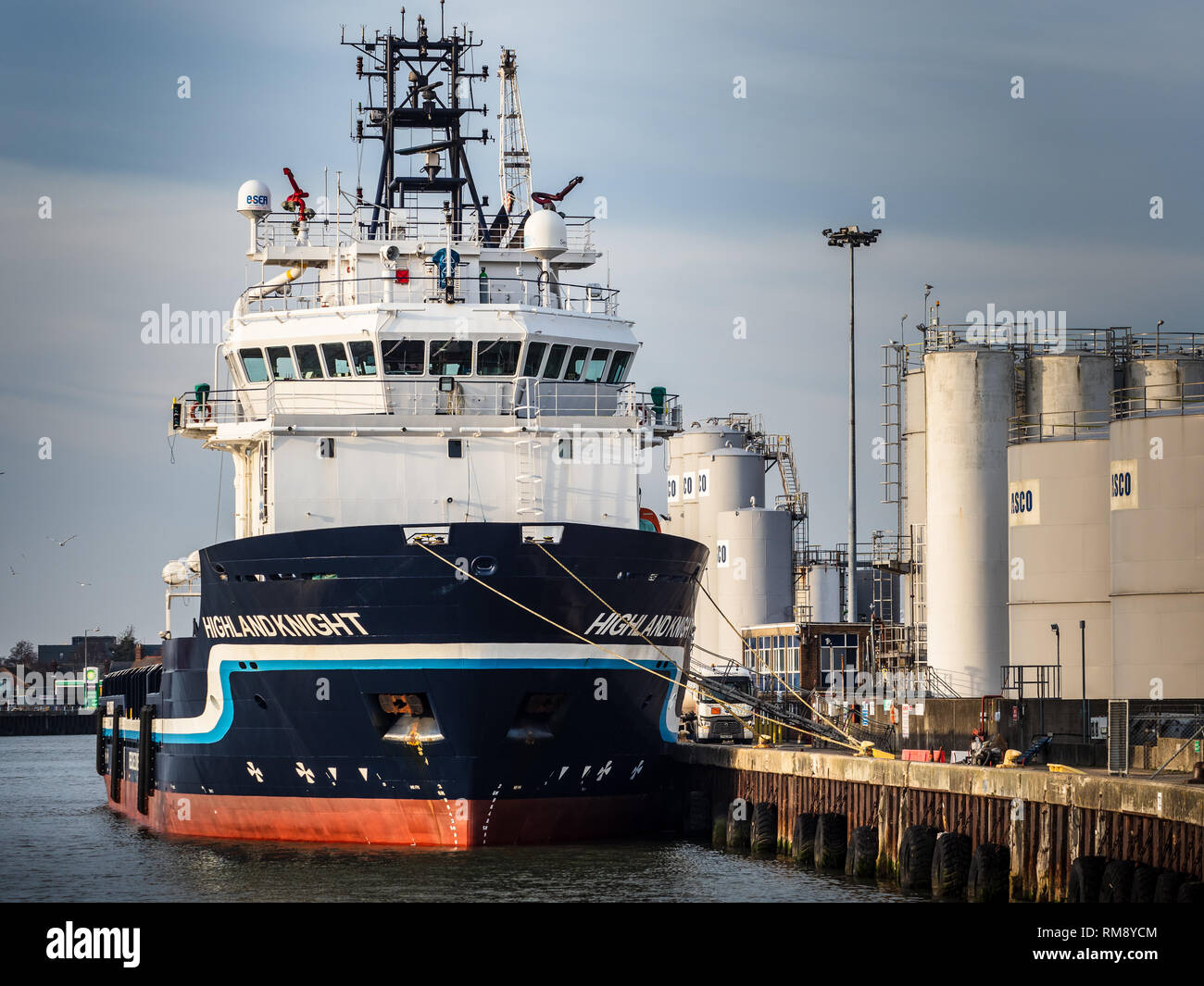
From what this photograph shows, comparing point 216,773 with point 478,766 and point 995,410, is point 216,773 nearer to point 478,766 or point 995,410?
point 478,766

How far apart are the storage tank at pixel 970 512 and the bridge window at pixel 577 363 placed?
56.0 feet

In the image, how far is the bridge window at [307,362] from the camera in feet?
112

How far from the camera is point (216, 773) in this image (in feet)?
107

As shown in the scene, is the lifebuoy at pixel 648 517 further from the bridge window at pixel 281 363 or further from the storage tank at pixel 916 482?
the storage tank at pixel 916 482

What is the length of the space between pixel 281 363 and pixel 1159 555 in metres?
18.6

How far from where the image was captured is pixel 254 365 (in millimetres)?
35219

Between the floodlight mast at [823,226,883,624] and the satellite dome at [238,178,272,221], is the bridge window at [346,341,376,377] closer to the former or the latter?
the satellite dome at [238,178,272,221]

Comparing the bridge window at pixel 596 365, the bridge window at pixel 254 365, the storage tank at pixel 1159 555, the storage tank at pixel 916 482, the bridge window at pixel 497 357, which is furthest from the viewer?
the storage tank at pixel 916 482

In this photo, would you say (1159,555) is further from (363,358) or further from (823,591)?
(823,591)

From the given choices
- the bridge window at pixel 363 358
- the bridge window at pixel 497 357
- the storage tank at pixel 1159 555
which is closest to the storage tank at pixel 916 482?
the storage tank at pixel 1159 555

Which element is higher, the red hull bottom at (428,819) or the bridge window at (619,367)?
the bridge window at (619,367)

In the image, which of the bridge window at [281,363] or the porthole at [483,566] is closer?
the porthole at [483,566]

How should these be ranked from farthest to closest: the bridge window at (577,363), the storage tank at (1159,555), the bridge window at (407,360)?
the storage tank at (1159,555) → the bridge window at (577,363) → the bridge window at (407,360)
